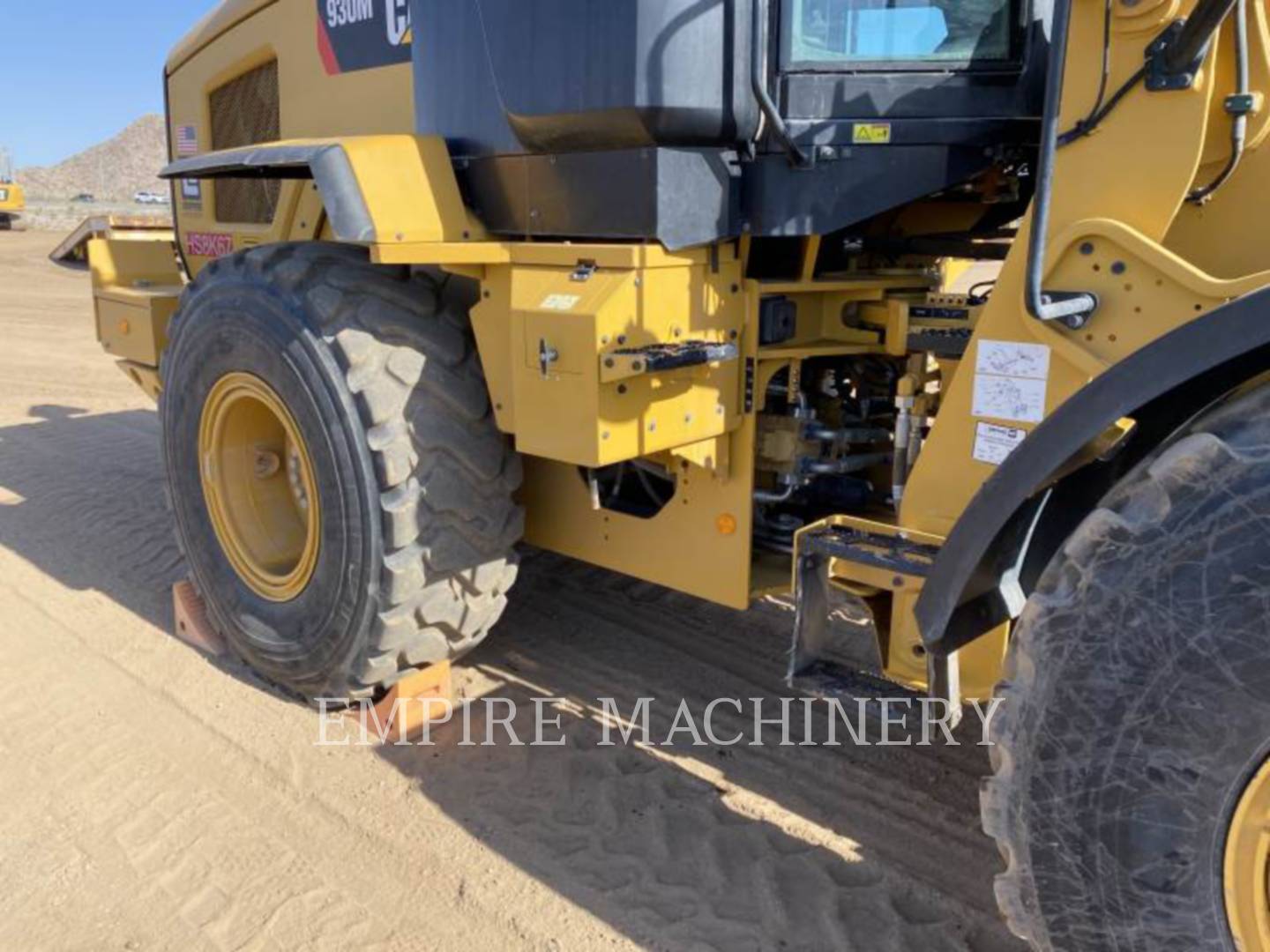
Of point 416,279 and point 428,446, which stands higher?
point 416,279

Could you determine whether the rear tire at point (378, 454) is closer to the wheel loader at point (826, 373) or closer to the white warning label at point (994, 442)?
the wheel loader at point (826, 373)

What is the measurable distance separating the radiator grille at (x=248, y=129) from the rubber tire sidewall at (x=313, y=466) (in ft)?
4.08

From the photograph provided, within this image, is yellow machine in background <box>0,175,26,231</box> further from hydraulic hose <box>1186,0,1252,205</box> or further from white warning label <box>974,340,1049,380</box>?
hydraulic hose <box>1186,0,1252,205</box>

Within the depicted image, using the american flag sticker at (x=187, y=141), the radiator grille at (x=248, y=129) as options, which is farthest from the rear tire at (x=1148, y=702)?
the american flag sticker at (x=187, y=141)

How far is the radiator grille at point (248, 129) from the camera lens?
15.7 ft

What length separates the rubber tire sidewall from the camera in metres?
3.08

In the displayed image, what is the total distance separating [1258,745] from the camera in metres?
1.63

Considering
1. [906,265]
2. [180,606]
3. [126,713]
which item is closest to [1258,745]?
[906,265]

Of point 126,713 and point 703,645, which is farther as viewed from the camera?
point 703,645

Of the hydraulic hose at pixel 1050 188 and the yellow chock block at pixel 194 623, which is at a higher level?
the hydraulic hose at pixel 1050 188

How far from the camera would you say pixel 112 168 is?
7012 centimetres

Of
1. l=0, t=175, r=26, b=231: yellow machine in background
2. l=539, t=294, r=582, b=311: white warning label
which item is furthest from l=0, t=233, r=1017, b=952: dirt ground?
l=0, t=175, r=26, b=231: yellow machine in background

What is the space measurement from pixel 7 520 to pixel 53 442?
1.80 m

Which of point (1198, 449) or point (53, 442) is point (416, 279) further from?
point (53, 442)
